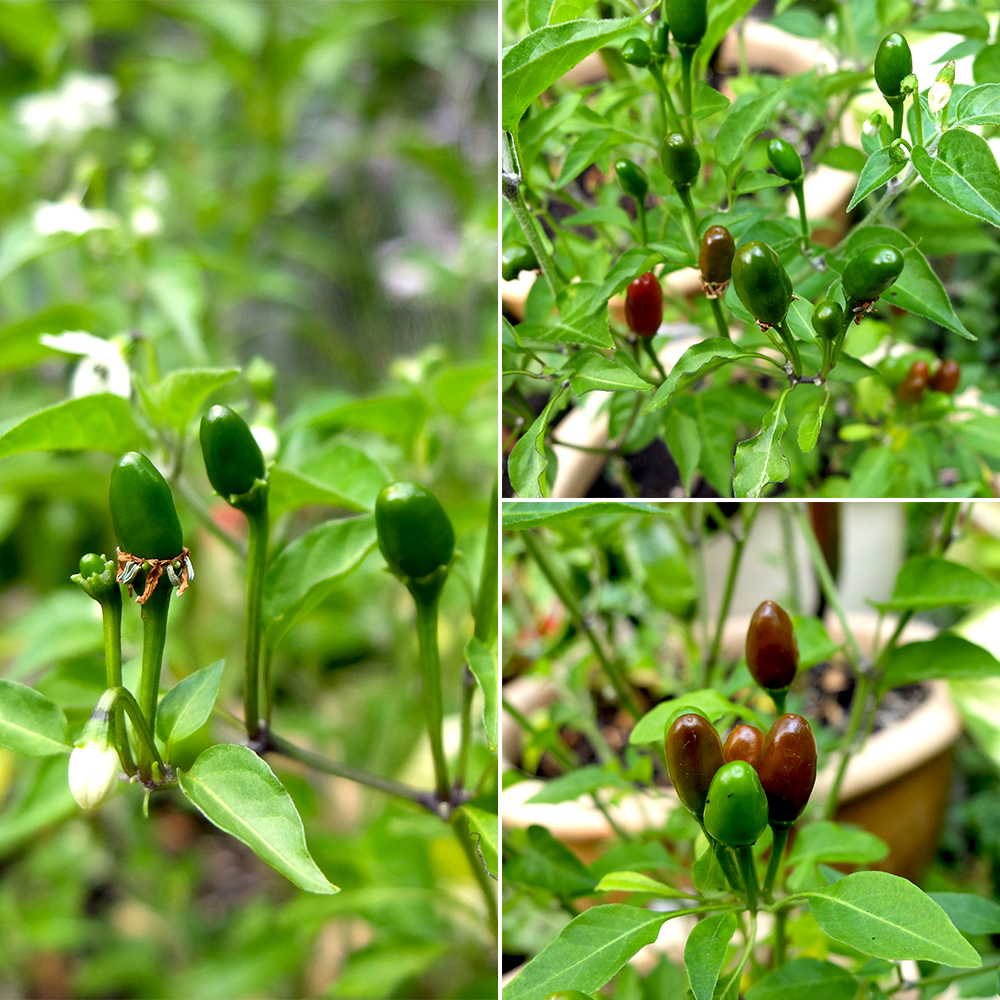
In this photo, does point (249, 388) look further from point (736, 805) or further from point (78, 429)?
point (736, 805)

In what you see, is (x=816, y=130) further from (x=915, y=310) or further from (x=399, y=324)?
(x=399, y=324)

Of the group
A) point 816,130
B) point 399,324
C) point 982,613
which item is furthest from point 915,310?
point 399,324

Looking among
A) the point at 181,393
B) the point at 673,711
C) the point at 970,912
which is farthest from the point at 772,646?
the point at 181,393

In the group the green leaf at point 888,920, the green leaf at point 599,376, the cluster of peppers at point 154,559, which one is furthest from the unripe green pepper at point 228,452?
the green leaf at point 888,920

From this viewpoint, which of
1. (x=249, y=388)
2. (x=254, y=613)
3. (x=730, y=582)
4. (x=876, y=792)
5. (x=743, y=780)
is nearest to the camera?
(x=743, y=780)

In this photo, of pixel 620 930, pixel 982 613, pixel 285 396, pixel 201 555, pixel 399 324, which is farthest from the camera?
pixel 285 396

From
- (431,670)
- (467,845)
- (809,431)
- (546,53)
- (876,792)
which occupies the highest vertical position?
(546,53)

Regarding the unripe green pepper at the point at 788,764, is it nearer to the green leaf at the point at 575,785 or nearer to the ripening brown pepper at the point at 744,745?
the ripening brown pepper at the point at 744,745
